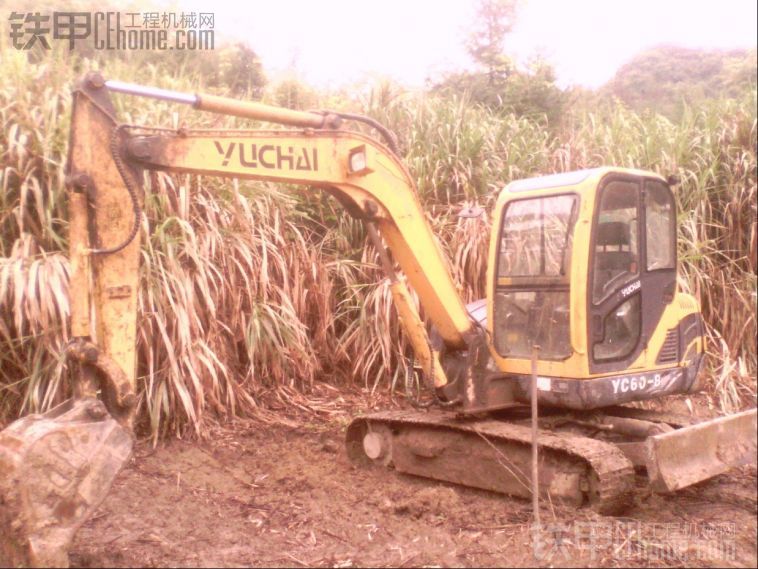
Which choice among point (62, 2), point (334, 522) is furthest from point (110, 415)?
point (62, 2)

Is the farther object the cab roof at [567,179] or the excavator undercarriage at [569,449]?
the cab roof at [567,179]

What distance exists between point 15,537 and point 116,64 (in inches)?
199

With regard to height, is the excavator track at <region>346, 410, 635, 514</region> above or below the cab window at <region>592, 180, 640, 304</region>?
below

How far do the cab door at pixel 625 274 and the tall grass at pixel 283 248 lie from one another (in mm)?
2503

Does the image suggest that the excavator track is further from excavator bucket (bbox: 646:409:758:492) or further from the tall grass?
the tall grass

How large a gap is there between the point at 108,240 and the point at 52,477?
1.08m

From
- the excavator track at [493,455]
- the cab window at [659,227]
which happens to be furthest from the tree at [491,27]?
the excavator track at [493,455]

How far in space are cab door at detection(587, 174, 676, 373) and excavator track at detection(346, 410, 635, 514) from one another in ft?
1.76

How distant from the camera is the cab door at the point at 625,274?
4398 mm

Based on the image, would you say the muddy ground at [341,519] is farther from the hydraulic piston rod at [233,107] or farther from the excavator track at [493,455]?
the hydraulic piston rod at [233,107]

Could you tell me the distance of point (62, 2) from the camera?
10.7 metres

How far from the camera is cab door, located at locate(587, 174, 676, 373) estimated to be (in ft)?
14.4

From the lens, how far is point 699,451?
4.21 metres

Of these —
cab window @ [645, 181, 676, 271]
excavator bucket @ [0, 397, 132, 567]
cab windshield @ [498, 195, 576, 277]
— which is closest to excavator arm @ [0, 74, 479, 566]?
excavator bucket @ [0, 397, 132, 567]
